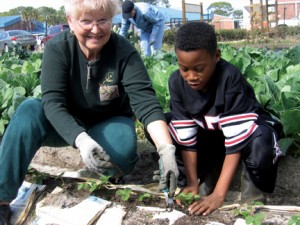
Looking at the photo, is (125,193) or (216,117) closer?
(125,193)

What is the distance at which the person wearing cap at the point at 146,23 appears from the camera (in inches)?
285

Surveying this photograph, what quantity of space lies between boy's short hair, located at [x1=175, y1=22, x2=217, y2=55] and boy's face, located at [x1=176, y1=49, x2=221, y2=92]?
0.02 m

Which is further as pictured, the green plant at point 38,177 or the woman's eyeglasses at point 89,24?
the green plant at point 38,177

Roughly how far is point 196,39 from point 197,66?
4.9 inches

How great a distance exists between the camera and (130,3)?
272 inches

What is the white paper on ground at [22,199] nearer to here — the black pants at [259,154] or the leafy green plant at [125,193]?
the leafy green plant at [125,193]

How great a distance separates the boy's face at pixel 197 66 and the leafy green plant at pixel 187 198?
20.4 inches

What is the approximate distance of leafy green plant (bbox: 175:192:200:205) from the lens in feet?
6.30

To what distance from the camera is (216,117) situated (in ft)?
7.00

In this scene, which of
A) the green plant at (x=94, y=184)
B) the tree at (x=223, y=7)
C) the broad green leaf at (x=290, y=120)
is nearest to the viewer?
the green plant at (x=94, y=184)

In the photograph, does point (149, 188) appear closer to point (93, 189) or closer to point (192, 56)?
point (93, 189)

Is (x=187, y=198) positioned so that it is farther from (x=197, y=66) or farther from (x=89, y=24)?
(x=89, y=24)

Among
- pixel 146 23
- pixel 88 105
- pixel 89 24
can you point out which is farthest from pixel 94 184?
pixel 146 23

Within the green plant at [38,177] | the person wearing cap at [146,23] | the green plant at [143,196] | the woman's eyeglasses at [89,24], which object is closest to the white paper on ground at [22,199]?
the green plant at [38,177]
